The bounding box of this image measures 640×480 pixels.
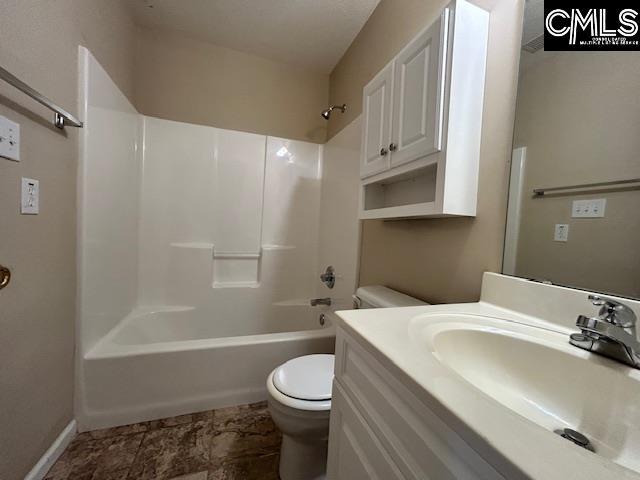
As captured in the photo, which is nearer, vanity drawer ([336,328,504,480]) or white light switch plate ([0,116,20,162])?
vanity drawer ([336,328,504,480])

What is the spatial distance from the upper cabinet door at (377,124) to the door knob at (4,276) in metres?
1.37

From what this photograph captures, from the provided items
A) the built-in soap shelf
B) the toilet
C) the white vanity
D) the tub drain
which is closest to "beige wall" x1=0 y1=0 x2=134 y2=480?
the toilet

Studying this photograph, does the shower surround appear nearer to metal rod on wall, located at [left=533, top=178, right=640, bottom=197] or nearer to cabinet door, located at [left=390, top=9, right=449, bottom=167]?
cabinet door, located at [left=390, top=9, right=449, bottom=167]

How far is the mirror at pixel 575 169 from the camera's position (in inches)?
23.9

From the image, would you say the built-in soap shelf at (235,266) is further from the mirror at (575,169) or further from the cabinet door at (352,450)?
the mirror at (575,169)

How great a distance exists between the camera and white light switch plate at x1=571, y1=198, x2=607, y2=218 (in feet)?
2.12

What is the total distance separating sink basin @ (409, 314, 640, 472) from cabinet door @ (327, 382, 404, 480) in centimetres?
21

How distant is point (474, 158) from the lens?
918 millimetres


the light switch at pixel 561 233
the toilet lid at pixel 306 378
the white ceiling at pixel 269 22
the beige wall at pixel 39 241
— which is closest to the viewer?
the light switch at pixel 561 233

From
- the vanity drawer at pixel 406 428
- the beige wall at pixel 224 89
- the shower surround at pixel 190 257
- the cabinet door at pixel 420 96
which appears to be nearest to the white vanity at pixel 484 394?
the vanity drawer at pixel 406 428

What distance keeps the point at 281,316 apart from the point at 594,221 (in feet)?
6.71

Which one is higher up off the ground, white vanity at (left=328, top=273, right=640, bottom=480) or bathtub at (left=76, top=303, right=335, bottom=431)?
white vanity at (left=328, top=273, right=640, bottom=480)

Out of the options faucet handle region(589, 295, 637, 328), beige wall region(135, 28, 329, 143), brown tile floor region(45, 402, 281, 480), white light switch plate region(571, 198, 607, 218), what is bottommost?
brown tile floor region(45, 402, 281, 480)

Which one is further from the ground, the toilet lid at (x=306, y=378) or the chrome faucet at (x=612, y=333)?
the chrome faucet at (x=612, y=333)
